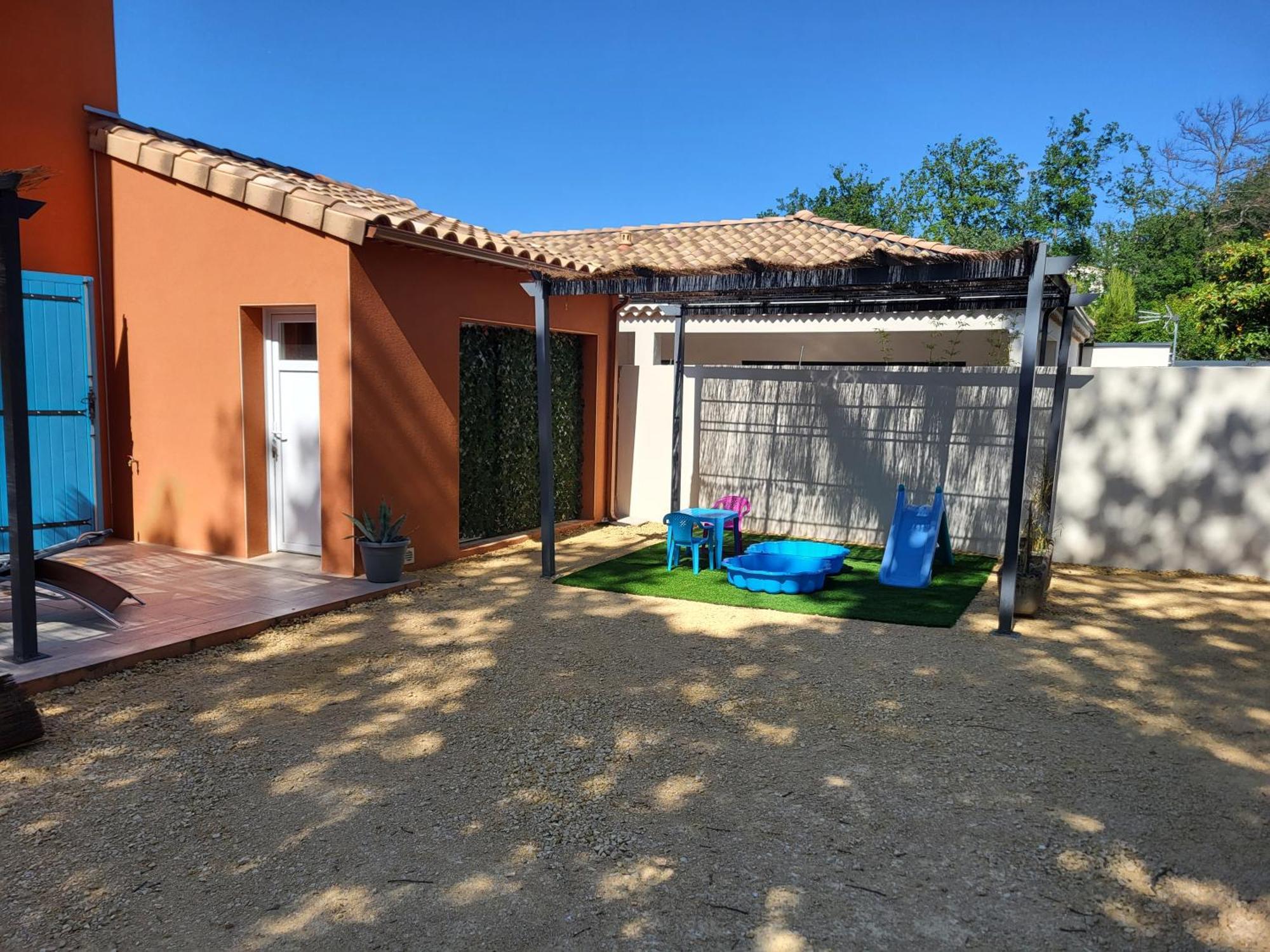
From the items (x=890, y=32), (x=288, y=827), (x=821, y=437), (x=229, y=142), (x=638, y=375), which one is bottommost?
(x=288, y=827)

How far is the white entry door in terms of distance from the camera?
26.4 ft

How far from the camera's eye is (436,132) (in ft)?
91.6

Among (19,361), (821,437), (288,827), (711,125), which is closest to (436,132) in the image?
(711,125)

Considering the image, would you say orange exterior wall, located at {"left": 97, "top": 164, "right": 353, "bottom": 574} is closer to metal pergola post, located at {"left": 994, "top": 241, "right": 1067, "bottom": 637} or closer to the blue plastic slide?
the blue plastic slide

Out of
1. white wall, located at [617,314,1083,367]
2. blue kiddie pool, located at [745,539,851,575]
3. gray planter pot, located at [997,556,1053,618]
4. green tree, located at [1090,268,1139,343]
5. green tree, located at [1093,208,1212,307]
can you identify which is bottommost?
blue kiddie pool, located at [745,539,851,575]

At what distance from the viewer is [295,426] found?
320 inches

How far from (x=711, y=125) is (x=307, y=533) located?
105ft

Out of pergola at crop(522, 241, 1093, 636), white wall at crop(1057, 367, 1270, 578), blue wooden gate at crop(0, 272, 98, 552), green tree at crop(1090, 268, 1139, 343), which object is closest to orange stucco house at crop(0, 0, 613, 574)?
blue wooden gate at crop(0, 272, 98, 552)

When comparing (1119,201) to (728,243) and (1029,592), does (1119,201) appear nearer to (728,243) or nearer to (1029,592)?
(728,243)

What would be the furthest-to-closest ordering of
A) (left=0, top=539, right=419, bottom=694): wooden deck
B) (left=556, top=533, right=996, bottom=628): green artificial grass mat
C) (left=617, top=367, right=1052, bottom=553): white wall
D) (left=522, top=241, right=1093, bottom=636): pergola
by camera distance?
1. (left=617, top=367, right=1052, bottom=553): white wall
2. (left=556, top=533, right=996, bottom=628): green artificial grass mat
3. (left=522, top=241, right=1093, bottom=636): pergola
4. (left=0, top=539, right=419, bottom=694): wooden deck

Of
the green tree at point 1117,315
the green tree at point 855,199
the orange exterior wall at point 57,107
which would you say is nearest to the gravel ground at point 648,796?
the orange exterior wall at point 57,107

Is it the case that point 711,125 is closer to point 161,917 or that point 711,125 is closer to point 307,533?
point 307,533

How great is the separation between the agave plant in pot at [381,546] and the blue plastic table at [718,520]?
304cm

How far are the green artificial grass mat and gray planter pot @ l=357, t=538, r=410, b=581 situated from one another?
4.99 ft
